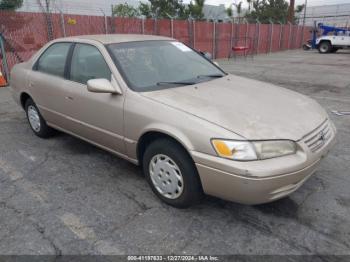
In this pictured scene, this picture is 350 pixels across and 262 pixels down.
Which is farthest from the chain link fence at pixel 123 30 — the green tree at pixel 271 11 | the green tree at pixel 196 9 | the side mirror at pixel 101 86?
the green tree at pixel 271 11

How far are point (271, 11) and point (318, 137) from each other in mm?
38047

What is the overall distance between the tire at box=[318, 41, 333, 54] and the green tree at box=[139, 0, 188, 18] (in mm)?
10963

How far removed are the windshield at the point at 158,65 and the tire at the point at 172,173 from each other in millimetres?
673

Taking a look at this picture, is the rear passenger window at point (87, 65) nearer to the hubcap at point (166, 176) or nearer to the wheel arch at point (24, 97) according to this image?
the hubcap at point (166, 176)

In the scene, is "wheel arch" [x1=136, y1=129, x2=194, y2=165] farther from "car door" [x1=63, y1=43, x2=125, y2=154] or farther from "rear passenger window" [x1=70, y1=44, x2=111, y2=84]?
"rear passenger window" [x1=70, y1=44, x2=111, y2=84]

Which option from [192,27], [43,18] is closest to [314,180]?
[43,18]

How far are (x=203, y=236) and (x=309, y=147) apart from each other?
1.16m

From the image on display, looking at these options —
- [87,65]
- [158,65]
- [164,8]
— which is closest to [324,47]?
[164,8]

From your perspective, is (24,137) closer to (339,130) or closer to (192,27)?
(339,130)

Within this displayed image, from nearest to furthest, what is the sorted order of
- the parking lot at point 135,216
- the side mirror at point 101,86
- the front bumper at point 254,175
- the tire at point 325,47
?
1. the front bumper at point 254,175
2. the parking lot at point 135,216
3. the side mirror at point 101,86
4. the tire at point 325,47

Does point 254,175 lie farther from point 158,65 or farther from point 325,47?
point 325,47

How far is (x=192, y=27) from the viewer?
16.3 m

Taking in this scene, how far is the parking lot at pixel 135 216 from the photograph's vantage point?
8.09 ft

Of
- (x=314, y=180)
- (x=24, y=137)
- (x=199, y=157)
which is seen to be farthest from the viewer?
(x=24, y=137)
